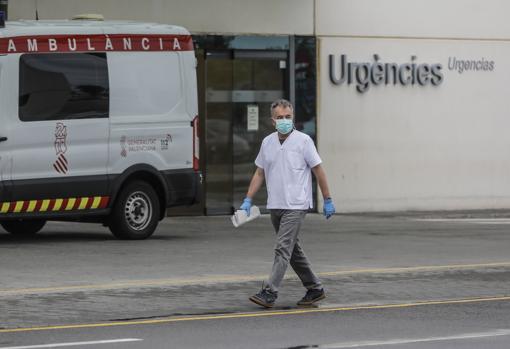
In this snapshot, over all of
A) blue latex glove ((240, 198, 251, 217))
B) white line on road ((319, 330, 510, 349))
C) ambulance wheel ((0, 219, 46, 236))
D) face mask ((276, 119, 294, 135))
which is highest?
face mask ((276, 119, 294, 135))

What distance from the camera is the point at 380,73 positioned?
2592 cm

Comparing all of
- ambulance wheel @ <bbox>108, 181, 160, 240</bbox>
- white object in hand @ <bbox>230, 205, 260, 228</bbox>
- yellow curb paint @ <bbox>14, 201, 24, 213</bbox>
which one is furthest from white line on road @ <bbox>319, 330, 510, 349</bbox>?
ambulance wheel @ <bbox>108, 181, 160, 240</bbox>

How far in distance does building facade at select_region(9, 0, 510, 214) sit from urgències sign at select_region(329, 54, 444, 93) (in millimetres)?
20

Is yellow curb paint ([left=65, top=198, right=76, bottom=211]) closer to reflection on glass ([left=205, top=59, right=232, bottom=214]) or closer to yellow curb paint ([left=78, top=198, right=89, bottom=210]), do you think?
yellow curb paint ([left=78, top=198, right=89, bottom=210])

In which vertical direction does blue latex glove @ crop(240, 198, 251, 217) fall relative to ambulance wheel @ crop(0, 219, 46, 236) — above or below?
above

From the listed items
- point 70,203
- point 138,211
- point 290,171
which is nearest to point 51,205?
point 70,203

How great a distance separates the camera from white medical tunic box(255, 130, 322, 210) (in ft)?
38.2

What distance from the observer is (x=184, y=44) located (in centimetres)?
1867

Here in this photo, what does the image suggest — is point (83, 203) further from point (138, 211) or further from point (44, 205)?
point (138, 211)

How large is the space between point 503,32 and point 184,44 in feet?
34.6

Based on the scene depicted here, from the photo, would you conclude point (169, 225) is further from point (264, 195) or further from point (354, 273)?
point (354, 273)

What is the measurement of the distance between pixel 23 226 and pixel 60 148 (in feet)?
7.46

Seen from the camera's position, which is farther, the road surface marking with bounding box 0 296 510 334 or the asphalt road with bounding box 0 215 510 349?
the road surface marking with bounding box 0 296 510 334

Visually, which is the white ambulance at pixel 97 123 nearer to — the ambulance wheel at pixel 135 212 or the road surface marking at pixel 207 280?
the ambulance wheel at pixel 135 212
